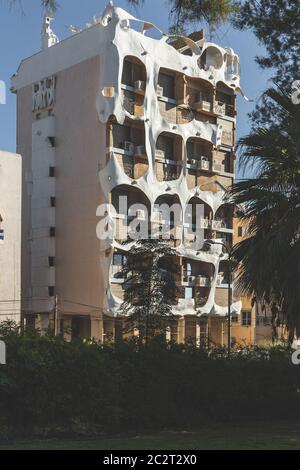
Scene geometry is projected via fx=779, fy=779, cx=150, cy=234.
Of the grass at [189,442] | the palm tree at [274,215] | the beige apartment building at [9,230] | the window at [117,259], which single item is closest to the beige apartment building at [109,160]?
the window at [117,259]

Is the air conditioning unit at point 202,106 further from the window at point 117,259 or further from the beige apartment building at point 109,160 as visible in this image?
the window at point 117,259

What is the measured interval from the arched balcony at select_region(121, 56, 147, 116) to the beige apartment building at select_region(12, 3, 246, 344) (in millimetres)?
69

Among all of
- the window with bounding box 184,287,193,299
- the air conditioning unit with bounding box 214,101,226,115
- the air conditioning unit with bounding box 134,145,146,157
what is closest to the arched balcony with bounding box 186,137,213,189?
the air conditioning unit with bounding box 214,101,226,115

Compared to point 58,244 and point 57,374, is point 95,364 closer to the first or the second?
Result: point 57,374

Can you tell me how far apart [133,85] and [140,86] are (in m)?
0.66

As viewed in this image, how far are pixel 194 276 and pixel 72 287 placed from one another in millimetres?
8275

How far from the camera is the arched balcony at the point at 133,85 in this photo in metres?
47.7

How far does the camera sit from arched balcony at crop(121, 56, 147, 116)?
47719 millimetres

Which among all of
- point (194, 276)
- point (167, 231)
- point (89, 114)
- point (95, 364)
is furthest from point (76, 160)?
point (95, 364)

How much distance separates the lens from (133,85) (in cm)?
4825

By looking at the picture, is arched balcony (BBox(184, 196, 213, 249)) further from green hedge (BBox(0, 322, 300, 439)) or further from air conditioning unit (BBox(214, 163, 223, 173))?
green hedge (BBox(0, 322, 300, 439))

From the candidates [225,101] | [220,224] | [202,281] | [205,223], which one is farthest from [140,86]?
[202,281]

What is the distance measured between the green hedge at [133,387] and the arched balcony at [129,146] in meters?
29.0

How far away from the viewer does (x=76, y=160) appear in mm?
48594
